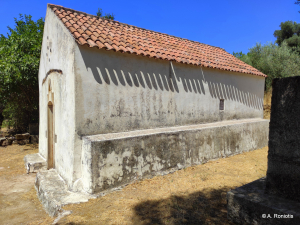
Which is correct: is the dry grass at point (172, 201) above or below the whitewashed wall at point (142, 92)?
below

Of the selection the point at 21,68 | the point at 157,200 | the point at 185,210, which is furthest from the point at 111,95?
the point at 21,68

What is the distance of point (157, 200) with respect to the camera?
446 cm

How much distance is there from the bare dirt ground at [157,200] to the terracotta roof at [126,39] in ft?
11.7

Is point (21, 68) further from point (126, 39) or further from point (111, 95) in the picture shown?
point (111, 95)

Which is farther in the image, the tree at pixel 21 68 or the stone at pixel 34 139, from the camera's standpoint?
the stone at pixel 34 139

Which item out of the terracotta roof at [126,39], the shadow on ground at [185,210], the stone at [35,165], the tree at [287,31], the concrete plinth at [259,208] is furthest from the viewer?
the tree at [287,31]

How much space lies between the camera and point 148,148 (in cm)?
546

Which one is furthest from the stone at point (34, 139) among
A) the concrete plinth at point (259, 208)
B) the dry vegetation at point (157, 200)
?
the concrete plinth at point (259, 208)

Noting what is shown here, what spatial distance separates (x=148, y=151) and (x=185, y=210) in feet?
6.21

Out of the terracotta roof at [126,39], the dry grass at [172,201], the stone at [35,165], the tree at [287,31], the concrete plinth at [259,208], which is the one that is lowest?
the stone at [35,165]

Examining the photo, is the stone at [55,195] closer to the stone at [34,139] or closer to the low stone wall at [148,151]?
the low stone wall at [148,151]

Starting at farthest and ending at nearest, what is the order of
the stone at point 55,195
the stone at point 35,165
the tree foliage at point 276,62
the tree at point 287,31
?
the tree at point 287,31 < the tree foliage at point 276,62 < the stone at point 35,165 < the stone at point 55,195

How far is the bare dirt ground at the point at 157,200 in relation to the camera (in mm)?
3746

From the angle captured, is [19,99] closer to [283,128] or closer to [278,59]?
[283,128]
